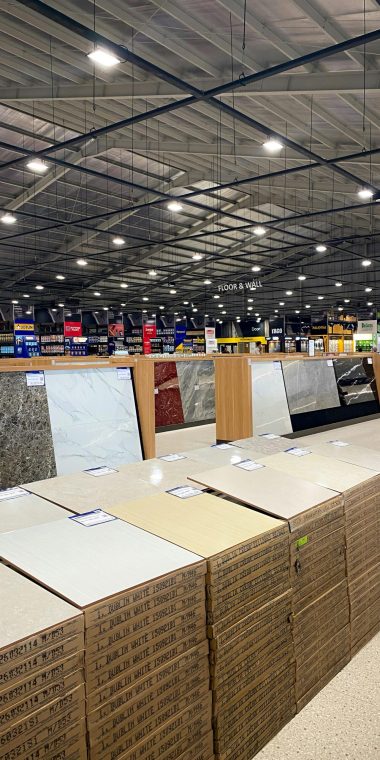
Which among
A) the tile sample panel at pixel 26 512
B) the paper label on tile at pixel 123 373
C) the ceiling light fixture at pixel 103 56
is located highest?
the ceiling light fixture at pixel 103 56

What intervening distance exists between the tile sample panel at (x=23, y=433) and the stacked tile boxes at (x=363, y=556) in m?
1.76

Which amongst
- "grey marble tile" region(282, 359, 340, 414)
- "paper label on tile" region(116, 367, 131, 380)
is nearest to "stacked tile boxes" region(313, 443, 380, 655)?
"paper label on tile" region(116, 367, 131, 380)

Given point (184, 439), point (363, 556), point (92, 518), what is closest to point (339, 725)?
point (363, 556)

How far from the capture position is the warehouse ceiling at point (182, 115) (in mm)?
6637

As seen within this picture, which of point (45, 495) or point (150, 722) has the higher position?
point (45, 495)

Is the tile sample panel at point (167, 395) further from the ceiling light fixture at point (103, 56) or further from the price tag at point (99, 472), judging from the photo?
the price tag at point (99, 472)

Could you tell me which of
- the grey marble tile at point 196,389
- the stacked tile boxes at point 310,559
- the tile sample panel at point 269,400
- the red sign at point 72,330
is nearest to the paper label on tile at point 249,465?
the stacked tile boxes at point 310,559

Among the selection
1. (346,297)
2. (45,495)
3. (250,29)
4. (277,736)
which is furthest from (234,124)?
(346,297)

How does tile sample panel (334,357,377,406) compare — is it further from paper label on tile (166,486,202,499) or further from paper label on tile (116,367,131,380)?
paper label on tile (166,486,202,499)

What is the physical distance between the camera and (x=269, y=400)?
6.84m

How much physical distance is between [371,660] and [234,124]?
10198 millimetres

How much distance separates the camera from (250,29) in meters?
6.93

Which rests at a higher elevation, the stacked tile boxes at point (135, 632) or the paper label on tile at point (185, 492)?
the paper label on tile at point (185, 492)

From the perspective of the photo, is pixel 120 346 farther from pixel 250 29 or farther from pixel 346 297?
pixel 250 29
